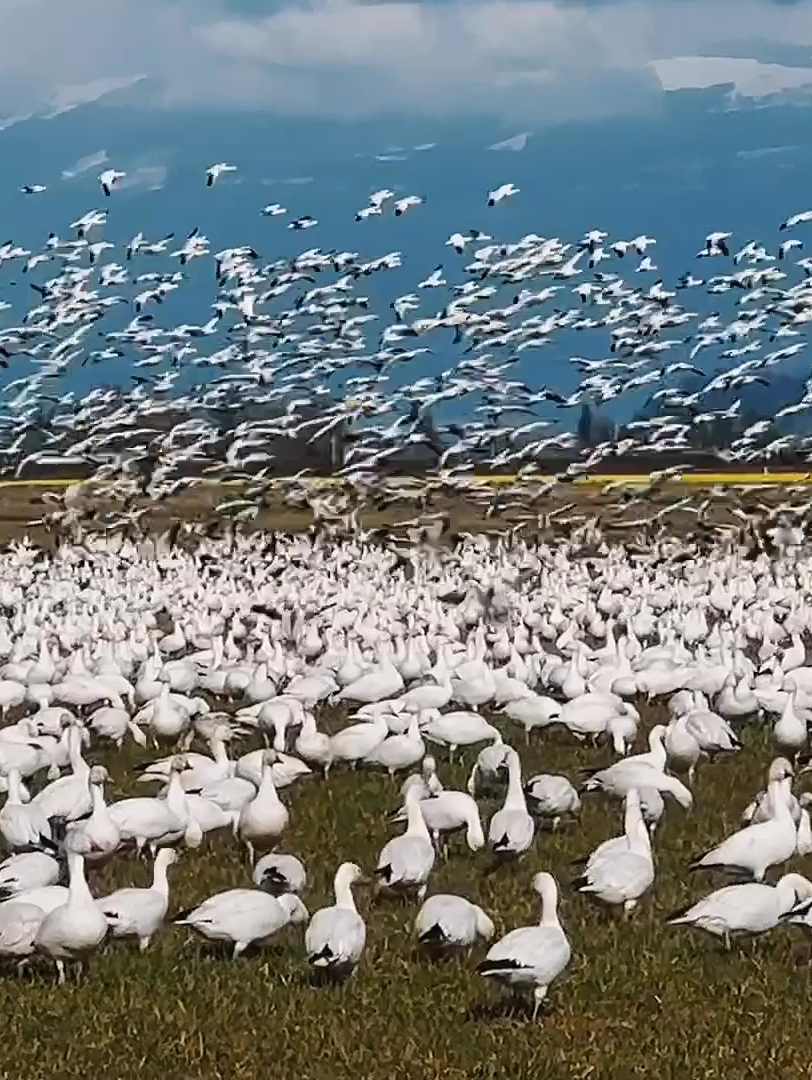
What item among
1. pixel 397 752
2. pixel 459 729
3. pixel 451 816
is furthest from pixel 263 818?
pixel 459 729

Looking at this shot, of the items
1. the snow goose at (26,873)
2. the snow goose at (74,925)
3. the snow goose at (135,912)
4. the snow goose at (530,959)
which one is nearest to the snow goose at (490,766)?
the snow goose at (26,873)

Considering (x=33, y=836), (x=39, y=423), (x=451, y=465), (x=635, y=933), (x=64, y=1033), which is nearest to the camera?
(x=64, y=1033)

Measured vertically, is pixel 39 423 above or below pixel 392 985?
below

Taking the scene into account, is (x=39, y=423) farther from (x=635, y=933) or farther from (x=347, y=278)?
(x=635, y=933)

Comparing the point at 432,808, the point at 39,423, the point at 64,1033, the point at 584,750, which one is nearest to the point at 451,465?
the point at 39,423

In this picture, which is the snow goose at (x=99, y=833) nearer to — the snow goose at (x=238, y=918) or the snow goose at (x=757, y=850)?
the snow goose at (x=238, y=918)

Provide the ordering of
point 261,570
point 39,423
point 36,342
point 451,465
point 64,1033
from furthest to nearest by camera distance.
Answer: point 451,465 → point 39,423 → point 36,342 → point 261,570 → point 64,1033

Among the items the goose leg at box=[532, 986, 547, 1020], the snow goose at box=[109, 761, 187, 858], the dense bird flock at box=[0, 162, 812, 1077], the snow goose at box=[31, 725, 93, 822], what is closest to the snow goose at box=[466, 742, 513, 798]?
the dense bird flock at box=[0, 162, 812, 1077]
